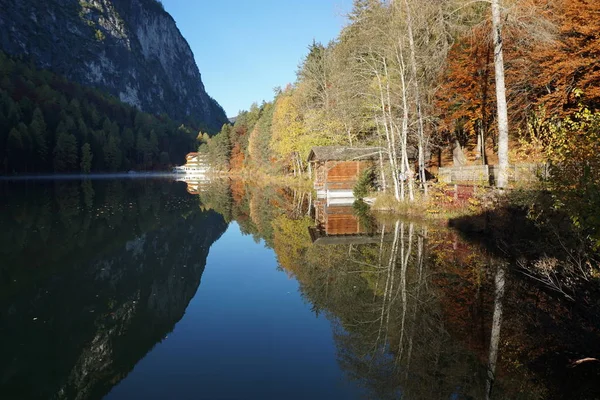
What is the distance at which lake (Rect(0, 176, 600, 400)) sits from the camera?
18.9ft

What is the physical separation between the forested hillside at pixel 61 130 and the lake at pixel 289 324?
275 ft

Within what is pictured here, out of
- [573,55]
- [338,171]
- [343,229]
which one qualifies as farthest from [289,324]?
[338,171]

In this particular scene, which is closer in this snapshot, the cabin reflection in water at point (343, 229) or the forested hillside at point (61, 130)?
the cabin reflection in water at point (343, 229)

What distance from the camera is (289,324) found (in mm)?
8250

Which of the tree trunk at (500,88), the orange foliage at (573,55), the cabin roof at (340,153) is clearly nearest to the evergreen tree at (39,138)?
the cabin roof at (340,153)

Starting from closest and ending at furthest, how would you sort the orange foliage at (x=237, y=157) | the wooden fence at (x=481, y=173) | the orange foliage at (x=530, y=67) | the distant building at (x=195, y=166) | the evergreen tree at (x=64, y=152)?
the wooden fence at (x=481, y=173), the orange foliage at (x=530, y=67), the evergreen tree at (x=64, y=152), the orange foliage at (x=237, y=157), the distant building at (x=195, y=166)

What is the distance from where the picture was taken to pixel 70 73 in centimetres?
18350

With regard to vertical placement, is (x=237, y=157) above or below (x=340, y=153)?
above

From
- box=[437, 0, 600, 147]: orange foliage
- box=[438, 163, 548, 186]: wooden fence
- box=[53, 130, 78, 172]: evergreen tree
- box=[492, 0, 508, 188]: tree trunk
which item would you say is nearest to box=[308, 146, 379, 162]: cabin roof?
box=[437, 0, 600, 147]: orange foliage

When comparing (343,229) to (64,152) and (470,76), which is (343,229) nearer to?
(470,76)

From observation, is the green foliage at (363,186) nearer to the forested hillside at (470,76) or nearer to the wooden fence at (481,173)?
the forested hillside at (470,76)

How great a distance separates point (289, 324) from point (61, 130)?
337 ft

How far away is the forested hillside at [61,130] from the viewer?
274ft

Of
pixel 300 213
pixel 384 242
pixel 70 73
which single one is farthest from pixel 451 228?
pixel 70 73
